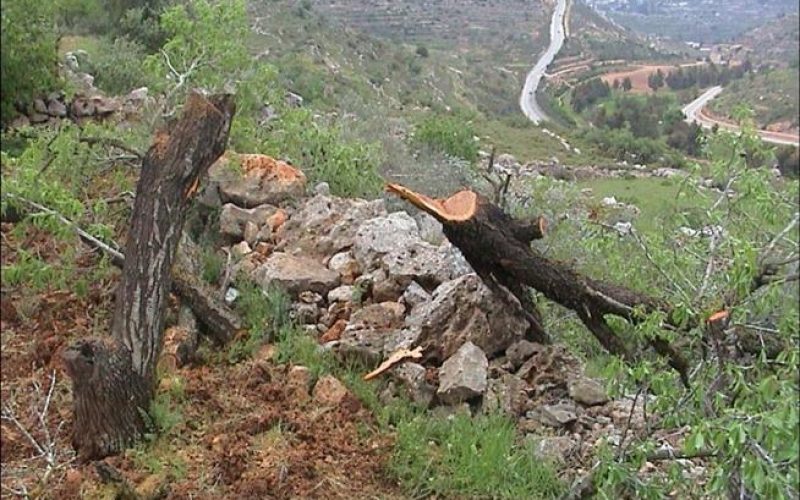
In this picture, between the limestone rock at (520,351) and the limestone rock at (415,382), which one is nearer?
the limestone rock at (415,382)

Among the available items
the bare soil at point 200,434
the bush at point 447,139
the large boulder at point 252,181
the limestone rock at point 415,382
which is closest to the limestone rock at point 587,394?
the limestone rock at point 415,382

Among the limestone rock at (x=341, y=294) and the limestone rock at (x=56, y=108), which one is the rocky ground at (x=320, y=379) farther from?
the limestone rock at (x=56, y=108)

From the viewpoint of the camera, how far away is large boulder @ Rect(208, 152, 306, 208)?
608 centimetres

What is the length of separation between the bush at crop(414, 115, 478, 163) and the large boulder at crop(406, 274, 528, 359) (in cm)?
822

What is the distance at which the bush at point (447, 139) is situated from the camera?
13344 mm

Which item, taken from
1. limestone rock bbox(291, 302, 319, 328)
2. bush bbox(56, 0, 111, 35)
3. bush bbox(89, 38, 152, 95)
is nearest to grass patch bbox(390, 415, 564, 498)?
limestone rock bbox(291, 302, 319, 328)

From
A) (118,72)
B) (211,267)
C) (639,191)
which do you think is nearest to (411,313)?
(211,267)

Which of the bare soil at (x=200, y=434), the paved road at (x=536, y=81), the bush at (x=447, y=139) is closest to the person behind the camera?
the bare soil at (x=200, y=434)

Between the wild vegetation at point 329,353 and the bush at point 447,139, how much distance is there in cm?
658

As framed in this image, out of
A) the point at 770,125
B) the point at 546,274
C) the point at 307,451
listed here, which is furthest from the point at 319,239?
the point at 770,125

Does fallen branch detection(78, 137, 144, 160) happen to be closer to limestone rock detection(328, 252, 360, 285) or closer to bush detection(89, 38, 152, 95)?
limestone rock detection(328, 252, 360, 285)

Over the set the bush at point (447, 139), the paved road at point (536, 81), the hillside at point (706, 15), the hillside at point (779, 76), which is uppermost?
the hillside at point (779, 76)

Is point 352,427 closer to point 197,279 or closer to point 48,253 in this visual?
point 197,279

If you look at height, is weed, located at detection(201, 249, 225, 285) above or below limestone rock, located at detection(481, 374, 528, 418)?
below
